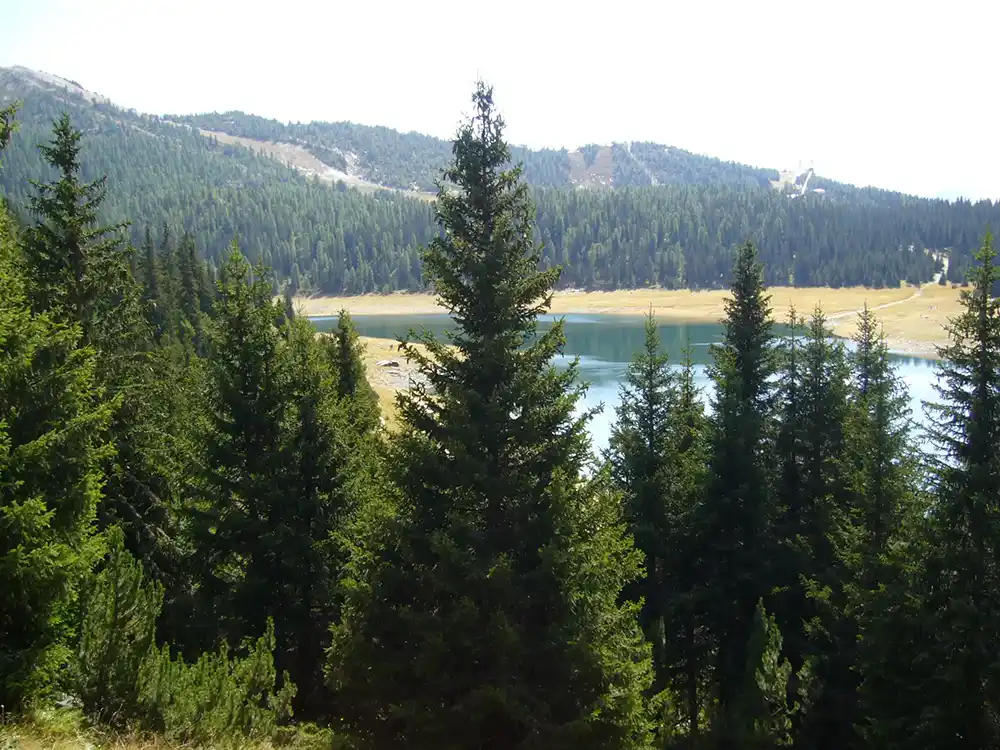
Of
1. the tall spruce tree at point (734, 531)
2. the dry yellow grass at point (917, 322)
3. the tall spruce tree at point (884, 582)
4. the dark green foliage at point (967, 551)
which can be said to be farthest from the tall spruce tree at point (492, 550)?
the dry yellow grass at point (917, 322)

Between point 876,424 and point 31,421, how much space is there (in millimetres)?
15362

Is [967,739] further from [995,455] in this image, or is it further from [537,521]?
[537,521]

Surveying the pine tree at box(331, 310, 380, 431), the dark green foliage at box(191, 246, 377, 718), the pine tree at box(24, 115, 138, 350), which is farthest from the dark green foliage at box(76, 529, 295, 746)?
the pine tree at box(331, 310, 380, 431)

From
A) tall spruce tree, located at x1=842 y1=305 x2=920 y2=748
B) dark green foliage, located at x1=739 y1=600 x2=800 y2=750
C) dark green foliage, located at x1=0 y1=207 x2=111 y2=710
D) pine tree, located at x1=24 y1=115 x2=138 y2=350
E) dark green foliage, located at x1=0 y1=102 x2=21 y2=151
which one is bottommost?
dark green foliage, located at x1=739 y1=600 x2=800 y2=750

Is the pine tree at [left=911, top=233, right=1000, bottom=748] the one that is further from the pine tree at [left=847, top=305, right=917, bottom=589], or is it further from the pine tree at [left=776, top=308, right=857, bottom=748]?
the pine tree at [left=776, top=308, right=857, bottom=748]

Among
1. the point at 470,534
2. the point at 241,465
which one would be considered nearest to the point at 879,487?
the point at 470,534

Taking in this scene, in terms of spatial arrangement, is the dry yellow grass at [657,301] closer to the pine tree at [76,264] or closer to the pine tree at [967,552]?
the pine tree at [76,264]

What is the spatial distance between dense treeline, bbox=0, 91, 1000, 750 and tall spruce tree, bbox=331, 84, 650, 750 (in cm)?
5

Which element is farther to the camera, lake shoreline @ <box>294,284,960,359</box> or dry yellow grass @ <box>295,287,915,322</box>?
dry yellow grass @ <box>295,287,915,322</box>

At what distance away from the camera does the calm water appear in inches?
2066

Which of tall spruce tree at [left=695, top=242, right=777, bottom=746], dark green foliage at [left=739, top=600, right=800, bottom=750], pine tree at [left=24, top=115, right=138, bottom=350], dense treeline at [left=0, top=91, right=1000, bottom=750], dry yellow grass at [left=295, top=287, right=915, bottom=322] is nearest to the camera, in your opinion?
dense treeline at [left=0, top=91, right=1000, bottom=750]

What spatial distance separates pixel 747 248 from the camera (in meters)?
19.2

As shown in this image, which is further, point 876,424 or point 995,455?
point 876,424

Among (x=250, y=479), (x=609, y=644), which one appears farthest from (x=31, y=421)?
(x=609, y=644)
